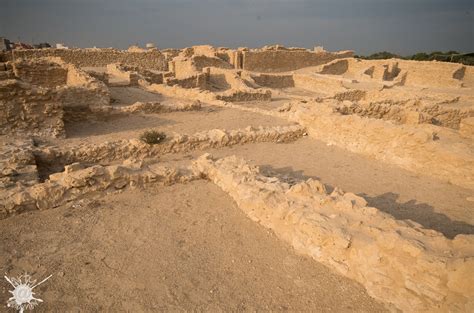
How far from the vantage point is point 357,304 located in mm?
3031

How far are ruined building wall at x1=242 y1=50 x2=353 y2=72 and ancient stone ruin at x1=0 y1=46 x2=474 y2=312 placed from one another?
9.16m

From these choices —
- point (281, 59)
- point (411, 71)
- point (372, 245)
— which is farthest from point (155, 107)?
point (411, 71)

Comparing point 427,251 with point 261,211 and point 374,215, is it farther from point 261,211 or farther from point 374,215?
point 261,211

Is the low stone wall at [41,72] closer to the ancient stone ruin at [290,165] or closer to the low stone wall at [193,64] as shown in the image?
the ancient stone ruin at [290,165]

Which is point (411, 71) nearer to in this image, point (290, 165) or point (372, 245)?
point (290, 165)

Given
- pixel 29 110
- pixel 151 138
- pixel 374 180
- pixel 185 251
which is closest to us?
pixel 185 251

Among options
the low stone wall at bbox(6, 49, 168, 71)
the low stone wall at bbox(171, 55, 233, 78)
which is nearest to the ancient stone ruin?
the low stone wall at bbox(171, 55, 233, 78)

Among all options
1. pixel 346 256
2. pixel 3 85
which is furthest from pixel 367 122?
pixel 3 85

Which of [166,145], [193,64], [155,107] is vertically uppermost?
[193,64]

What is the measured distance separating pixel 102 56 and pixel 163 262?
76.7 ft

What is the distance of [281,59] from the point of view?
2545cm

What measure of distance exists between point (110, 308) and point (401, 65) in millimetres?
27706

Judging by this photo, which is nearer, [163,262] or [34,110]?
[163,262]

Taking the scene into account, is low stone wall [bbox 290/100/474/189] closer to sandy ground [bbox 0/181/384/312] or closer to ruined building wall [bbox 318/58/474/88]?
sandy ground [bbox 0/181/384/312]
